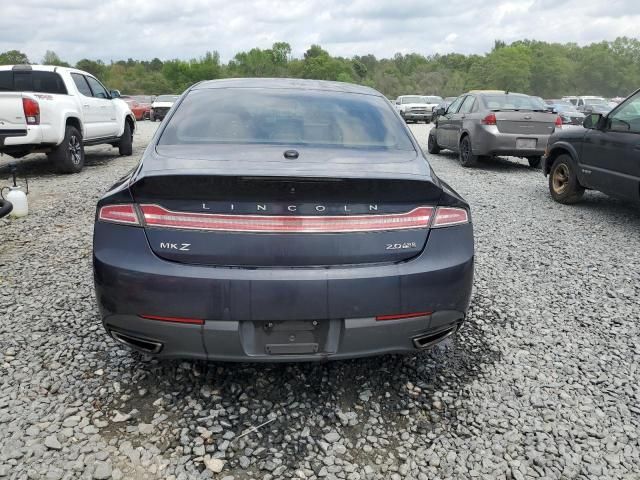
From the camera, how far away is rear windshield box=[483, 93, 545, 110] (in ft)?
34.7

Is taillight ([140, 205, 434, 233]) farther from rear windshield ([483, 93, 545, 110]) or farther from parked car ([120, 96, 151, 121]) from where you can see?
parked car ([120, 96, 151, 121])

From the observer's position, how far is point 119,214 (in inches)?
93.5

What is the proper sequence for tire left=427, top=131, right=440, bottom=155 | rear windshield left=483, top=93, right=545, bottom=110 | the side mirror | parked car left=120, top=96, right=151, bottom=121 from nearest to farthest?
the side mirror → rear windshield left=483, top=93, right=545, bottom=110 → tire left=427, top=131, right=440, bottom=155 → parked car left=120, top=96, right=151, bottom=121

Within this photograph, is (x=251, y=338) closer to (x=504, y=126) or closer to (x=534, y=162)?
(x=504, y=126)

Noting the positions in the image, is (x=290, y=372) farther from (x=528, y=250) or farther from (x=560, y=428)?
(x=528, y=250)

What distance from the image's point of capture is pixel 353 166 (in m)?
2.48

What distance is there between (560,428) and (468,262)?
90 cm

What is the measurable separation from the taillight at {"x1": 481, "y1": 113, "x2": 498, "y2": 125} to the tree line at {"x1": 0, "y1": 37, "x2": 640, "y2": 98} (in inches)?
3292

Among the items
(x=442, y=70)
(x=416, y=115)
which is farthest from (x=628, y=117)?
(x=442, y=70)

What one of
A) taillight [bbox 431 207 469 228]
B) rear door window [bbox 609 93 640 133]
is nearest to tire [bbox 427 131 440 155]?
rear door window [bbox 609 93 640 133]

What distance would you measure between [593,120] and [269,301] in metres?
5.86

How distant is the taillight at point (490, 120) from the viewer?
1021 cm

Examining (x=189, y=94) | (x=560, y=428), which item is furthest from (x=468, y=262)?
(x=189, y=94)

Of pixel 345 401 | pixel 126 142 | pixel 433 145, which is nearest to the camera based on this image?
pixel 345 401
